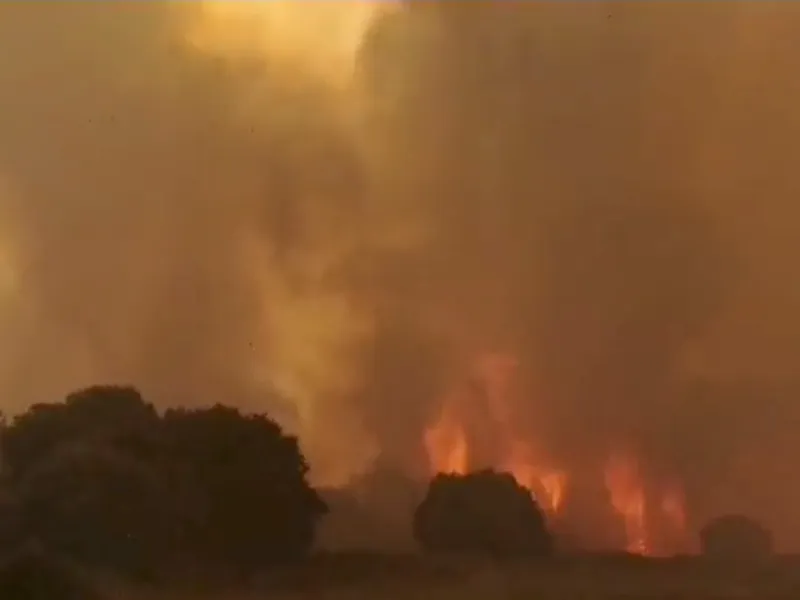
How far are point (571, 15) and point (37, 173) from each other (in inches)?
49.1

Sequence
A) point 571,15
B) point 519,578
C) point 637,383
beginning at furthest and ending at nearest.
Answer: point 571,15
point 637,383
point 519,578

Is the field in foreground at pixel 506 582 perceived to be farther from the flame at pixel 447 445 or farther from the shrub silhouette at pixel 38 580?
the flame at pixel 447 445

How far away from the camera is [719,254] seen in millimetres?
1912

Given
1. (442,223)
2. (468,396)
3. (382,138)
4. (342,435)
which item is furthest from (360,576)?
(382,138)

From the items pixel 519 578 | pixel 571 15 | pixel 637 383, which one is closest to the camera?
pixel 519 578

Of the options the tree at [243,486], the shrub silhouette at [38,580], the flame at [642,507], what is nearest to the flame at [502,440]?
the flame at [642,507]

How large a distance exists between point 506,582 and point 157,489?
71 cm

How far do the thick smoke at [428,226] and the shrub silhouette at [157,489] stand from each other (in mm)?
78

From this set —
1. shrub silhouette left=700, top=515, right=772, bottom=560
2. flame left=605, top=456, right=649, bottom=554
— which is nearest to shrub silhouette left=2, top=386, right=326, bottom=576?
flame left=605, top=456, right=649, bottom=554

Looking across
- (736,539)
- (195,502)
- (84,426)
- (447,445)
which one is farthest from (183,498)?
(736,539)

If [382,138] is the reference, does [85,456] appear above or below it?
below

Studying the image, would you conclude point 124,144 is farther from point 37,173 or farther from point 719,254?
point 719,254

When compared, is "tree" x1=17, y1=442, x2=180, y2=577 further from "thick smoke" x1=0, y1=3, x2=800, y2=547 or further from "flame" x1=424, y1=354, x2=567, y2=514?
"flame" x1=424, y1=354, x2=567, y2=514

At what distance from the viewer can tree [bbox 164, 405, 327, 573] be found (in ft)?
5.88
